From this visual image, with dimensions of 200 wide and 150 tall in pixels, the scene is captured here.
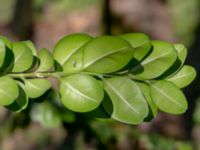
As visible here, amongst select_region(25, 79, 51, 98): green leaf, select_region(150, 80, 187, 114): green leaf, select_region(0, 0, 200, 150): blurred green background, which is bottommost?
select_region(0, 0, 200, 150): blurred green background

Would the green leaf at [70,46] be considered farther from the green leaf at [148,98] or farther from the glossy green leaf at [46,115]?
the glossy green leaf at [46,115]

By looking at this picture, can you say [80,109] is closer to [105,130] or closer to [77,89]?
[77,89]

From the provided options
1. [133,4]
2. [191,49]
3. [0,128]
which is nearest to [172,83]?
[0,128]

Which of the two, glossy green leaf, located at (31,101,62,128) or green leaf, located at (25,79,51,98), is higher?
green leaf, located at (25,79,51,98)

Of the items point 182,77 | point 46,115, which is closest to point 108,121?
point 46,115

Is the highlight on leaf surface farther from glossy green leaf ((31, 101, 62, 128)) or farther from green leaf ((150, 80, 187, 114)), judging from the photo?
glossy green leaf ((31, 101, 62, 128))

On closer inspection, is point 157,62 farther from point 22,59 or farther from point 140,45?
point 22,59

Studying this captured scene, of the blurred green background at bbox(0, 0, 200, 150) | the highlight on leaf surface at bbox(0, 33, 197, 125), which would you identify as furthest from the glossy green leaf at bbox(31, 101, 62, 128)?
the highlight on leaf surface at bbox(0, 33, 197, 125)

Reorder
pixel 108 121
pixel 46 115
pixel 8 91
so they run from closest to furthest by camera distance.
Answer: pixel 8 91 → pixel 46 115 → pixel 108 121
